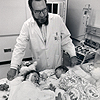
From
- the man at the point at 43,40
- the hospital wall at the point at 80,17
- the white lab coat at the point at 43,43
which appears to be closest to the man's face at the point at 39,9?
the man at the point at 43,40

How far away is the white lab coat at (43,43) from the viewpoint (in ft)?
4.52

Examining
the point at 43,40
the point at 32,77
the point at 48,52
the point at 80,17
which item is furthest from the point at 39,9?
the point at 80,17

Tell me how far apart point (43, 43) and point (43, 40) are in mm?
38

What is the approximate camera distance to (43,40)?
1421mm

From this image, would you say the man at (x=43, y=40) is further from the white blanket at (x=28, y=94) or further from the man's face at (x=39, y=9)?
the white blanket at (x=28, y=94)

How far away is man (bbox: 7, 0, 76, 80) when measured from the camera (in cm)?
136

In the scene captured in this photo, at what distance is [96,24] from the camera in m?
1.96

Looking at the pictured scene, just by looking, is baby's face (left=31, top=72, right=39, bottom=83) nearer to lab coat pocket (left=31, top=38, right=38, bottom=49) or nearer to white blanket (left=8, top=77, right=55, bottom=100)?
white blanket (left=8, top=77, right=55, bottom=100)

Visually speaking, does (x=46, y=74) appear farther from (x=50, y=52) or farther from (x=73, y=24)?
(x=73, y=24)

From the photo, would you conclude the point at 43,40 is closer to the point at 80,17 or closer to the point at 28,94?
the point at 28,94

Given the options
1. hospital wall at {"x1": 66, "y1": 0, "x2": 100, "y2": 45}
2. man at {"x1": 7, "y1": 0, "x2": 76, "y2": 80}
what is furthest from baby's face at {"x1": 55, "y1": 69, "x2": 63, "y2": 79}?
hospital wall at {"x1": 66, "y1": 0, "x2": 100, "y2": 45}

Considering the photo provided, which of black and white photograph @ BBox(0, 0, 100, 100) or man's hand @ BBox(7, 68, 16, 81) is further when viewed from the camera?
man's hand @ BBox(7, 68, 16, 81)

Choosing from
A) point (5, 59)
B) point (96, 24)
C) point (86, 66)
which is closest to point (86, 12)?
point (96, 24)

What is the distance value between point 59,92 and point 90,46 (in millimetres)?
1182
